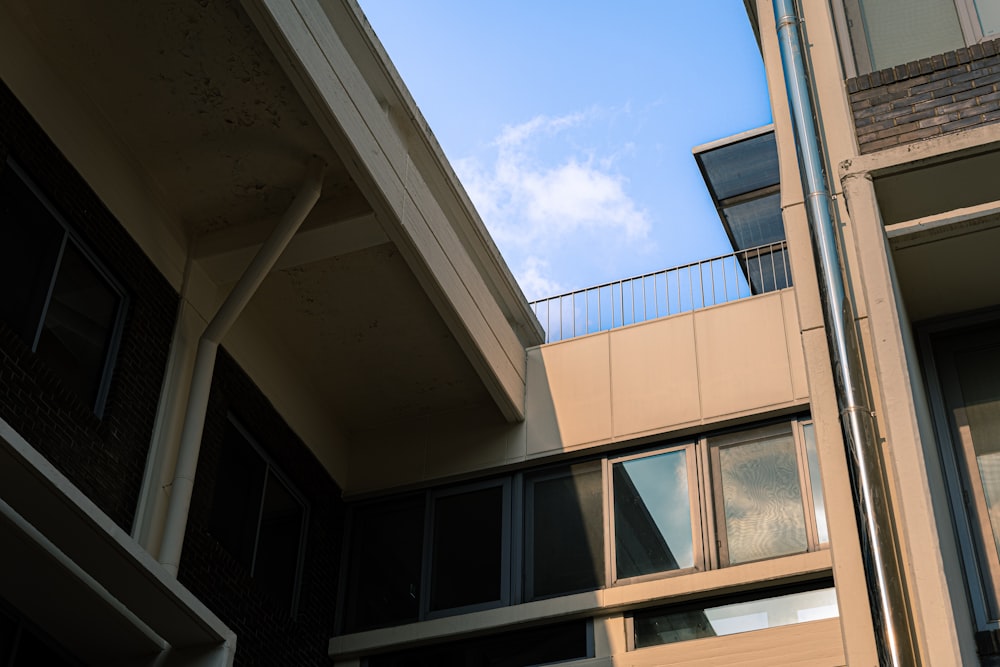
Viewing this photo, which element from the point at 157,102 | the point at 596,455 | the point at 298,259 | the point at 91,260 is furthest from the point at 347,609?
the point at 157,102

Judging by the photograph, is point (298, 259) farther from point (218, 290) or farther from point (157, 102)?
point (157, 102)

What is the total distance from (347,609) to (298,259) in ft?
12.3

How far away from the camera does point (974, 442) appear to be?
7.44 metres

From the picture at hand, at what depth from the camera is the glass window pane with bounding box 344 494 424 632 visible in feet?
40.5

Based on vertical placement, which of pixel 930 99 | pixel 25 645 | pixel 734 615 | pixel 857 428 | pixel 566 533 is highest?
pixel 930 99

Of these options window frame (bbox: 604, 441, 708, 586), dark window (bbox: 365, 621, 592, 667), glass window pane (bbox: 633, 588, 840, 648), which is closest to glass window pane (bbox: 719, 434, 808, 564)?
window frame (bbox: 604, 441, 708, 586)

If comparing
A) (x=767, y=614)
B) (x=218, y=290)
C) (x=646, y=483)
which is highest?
(x=218, y=290)

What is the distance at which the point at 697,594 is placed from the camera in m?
11.1

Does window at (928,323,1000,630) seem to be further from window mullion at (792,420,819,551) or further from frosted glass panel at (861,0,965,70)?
window mullion at (792,420,819,551)

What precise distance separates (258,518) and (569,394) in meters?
3.46

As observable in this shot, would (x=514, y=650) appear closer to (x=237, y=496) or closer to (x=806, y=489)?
(x=237, y=496)

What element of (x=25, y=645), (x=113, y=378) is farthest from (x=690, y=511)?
(x=25, y=645)

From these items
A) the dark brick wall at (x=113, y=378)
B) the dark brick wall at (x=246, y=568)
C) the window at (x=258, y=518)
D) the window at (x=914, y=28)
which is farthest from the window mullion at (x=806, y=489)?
the dark brick wall at (x=113, y=378)

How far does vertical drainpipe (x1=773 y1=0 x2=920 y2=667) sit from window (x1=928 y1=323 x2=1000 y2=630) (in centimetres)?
107
